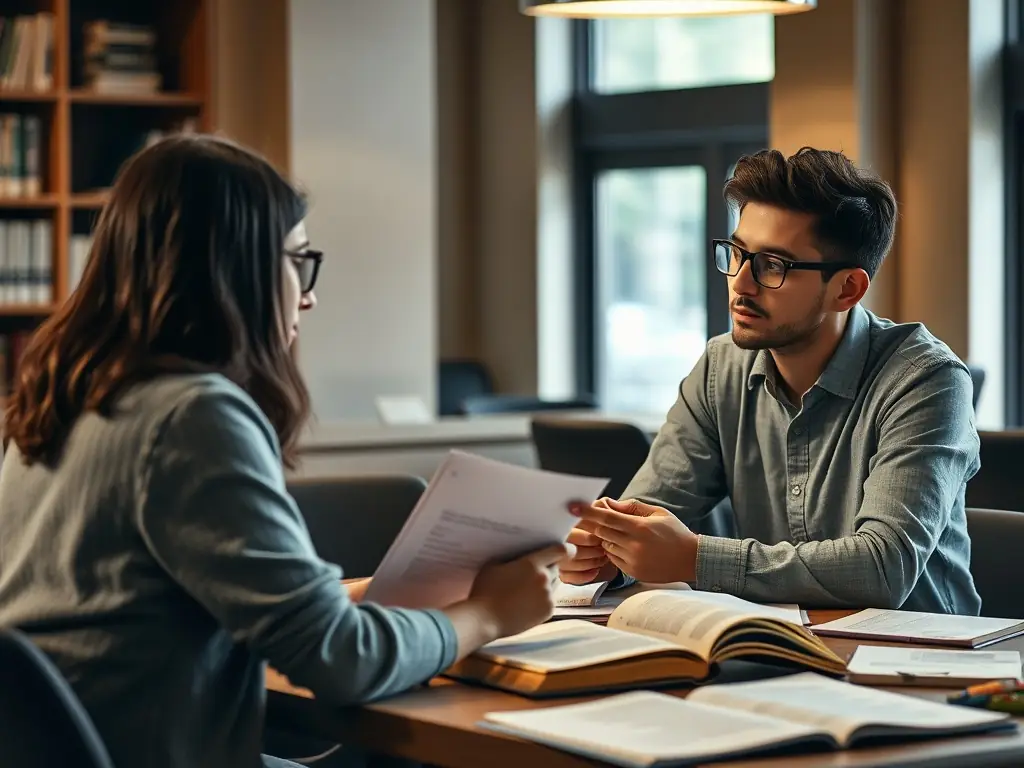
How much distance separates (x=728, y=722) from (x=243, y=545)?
49cm

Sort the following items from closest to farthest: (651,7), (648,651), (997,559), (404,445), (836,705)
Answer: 1. (836,705)
2. (648,651)
3. (997,559)
4. (651,7)
5. (404,445)

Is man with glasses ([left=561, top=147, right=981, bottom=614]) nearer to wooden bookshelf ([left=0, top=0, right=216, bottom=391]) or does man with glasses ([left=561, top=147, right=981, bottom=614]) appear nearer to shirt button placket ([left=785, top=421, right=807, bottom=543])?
shirt button placket ([left=785, top=421, right=807, bottom=543])

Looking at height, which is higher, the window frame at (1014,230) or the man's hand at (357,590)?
the window frame at (1014,230)

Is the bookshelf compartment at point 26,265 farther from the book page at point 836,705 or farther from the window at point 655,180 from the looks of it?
the book page at point 836,705

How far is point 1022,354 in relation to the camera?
581 centimetres

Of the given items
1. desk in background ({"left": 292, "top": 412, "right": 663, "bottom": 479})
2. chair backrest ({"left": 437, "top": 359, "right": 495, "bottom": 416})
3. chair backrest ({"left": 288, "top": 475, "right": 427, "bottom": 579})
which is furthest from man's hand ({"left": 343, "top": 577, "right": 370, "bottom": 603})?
chair backrest ({"left": 437, "top": 359, "right": 495, "bottom": 416})

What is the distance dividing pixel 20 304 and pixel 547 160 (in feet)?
8.96

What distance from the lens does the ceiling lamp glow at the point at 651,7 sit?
2.88m

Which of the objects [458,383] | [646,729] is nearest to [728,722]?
[646,729]

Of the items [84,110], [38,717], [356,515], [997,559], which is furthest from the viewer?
[84,110]

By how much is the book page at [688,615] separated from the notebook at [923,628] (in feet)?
0.22

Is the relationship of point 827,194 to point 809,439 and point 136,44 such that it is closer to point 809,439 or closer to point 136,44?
point 809,439

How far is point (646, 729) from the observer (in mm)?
1428

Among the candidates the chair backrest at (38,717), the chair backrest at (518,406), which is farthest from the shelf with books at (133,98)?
the chair backrest at (38,717)
